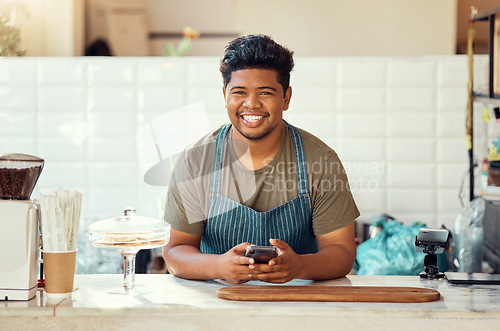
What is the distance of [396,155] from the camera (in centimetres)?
375

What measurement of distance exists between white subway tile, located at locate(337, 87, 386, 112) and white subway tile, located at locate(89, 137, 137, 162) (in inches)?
47.0

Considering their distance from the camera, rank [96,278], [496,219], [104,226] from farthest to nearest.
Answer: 1. [496,219]
2. [96,278]
3. [104,226]

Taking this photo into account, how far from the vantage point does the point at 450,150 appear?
3.73 metres

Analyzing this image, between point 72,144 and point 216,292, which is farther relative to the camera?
point 72,144

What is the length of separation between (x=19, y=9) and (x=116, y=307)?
314 centimetres

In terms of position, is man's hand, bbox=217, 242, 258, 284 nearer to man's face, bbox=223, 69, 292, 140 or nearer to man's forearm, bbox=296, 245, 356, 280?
man's forearm, bbox=296, 245, 356, 280

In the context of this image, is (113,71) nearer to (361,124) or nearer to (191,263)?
(361,124)

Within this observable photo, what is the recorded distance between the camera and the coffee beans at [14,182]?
178 cm

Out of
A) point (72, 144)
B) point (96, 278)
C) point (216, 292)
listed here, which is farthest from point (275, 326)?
point (72, 144)

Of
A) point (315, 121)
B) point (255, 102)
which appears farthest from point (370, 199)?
point (255, 102)


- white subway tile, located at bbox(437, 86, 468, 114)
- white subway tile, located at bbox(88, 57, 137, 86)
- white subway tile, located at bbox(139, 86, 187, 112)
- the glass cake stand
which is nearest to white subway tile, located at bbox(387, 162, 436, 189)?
white subway tile, located at bbox(437, 86, 468, 114)

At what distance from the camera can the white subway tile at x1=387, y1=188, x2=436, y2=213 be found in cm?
376

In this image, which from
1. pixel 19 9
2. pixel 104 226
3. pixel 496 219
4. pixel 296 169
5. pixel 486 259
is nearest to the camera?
pixel 104 226

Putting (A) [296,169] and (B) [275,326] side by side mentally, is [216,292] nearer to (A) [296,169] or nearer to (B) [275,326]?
(B) [275,326]
